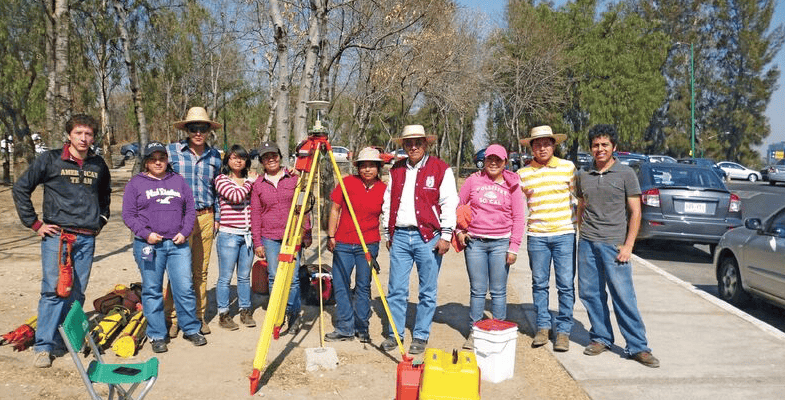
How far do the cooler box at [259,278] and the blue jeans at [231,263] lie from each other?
0.64m

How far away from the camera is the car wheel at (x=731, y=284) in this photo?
7590mm

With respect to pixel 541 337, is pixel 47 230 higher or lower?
higher

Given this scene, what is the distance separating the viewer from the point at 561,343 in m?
5.67

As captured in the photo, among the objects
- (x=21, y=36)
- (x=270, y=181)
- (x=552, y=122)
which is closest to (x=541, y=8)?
(x=552, y=122)

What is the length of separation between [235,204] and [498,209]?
8.27 ft

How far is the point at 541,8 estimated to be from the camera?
39.3 metres

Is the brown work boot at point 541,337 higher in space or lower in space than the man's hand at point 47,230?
lower

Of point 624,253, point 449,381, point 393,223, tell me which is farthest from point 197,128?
point 624,253

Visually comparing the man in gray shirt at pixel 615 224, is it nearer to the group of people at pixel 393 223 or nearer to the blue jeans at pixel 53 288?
the group of people at pixel 393 223

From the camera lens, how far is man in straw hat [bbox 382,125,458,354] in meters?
5.48

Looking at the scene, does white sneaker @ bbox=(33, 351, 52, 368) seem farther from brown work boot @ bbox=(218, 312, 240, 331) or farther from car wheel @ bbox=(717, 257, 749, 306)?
car wheel @ bbox=(717, 257, 749, 306)

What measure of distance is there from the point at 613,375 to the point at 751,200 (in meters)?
24.3

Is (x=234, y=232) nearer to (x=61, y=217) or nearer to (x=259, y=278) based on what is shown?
(x=259, y=278)

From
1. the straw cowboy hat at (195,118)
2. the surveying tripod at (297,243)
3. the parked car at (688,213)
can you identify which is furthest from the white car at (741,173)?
the straw cowboy hat at (195,118)
